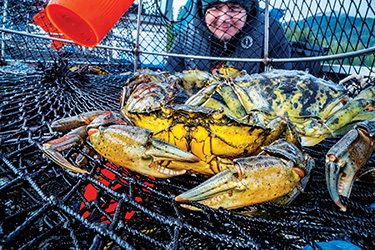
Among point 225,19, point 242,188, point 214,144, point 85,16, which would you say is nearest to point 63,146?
point 214,144

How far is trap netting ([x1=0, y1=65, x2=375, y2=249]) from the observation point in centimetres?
74

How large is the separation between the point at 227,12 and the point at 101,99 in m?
1.77

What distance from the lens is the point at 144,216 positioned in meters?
0.96

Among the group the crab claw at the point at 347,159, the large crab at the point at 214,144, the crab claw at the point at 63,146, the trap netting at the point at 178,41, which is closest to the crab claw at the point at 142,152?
the large crab at the point at 214,144

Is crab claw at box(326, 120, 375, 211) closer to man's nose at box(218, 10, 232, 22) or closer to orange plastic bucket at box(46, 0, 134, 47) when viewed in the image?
orange plastic bucket at box(46, 0, 134, 47)

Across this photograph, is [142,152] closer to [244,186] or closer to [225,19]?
[244,186]

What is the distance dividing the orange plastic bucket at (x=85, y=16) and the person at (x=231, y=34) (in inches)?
47.2

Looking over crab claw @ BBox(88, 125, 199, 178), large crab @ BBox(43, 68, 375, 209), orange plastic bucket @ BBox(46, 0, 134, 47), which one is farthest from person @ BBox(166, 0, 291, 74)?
crab claw @ BBox(88, 125, 199, 178)

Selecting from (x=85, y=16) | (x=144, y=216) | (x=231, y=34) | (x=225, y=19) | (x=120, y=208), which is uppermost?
(x=85, y=16)

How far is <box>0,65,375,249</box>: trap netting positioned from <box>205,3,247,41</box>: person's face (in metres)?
2.16

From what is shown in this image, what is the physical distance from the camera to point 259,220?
2.65ft

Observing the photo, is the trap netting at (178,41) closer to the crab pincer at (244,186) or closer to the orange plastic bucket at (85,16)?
the orange plastic bucket at (85,16)

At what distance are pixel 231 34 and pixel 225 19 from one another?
243 mm

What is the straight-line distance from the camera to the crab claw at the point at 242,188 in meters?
0.88
